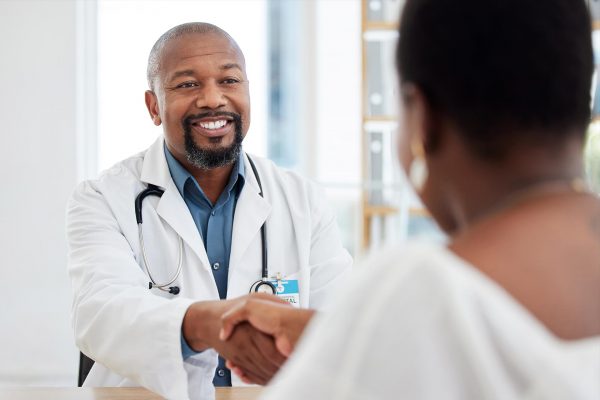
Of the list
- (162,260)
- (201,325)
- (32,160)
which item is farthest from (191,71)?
(32,160)

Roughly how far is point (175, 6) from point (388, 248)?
3692mm

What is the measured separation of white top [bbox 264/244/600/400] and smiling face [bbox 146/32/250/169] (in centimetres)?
157

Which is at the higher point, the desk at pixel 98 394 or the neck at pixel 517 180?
the neck at pixel 517 180

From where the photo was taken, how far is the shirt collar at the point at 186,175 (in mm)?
2150

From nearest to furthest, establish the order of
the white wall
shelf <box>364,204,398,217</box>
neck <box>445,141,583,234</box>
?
neck <box>445,141,583,234</box> < shelf <box>364,204,398,217</box> < the white wall

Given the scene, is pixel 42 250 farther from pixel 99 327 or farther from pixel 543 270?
pixel 543 270

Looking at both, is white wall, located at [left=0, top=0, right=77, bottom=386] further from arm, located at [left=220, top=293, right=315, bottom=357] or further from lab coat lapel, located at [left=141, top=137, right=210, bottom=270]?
arm, located at [left=220, top=293, right=315, bottom=357]

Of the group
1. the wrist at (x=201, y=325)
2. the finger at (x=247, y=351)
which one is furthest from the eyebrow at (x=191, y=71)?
the finger at (x=247, y=351)

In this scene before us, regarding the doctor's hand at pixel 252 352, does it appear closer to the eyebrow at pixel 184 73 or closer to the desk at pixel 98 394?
the desk at pixel 98 394

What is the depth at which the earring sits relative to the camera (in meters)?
0.79

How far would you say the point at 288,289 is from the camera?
6.64 feet

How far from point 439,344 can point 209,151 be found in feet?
5.29

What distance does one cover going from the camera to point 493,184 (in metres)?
0.75

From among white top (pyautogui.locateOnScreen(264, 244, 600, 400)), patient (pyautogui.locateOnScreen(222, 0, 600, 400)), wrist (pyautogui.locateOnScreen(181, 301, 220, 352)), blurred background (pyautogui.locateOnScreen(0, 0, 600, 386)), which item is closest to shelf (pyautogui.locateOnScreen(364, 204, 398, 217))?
blurred background (pyautogui.locateOnScreen(0, 0, 600, 386))
